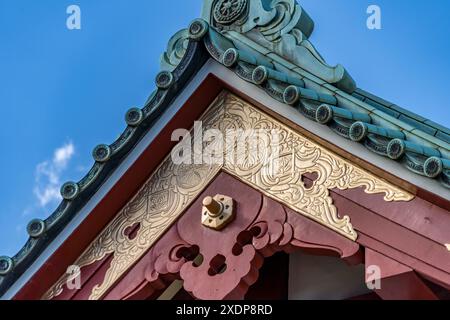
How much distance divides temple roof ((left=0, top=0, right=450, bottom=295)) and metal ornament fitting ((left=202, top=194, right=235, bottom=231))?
0.65 m

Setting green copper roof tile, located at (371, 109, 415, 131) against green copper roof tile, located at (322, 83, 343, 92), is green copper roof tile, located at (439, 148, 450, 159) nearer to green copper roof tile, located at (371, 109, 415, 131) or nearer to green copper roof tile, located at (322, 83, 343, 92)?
green copper roof tile, located at (371, 109, 415, 131)

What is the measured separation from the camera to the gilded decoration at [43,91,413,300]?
245 inches

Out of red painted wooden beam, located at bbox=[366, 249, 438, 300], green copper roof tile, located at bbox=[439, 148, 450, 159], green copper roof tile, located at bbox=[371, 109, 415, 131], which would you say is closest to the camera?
red painted wooden beam, located at bbox=[366, 249, 438, 300]

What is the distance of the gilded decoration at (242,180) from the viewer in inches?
245

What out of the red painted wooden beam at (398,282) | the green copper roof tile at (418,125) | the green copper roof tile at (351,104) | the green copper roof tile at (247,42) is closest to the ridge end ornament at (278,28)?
the green copper roof tile at (247,42)

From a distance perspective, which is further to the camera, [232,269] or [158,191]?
[158,191]

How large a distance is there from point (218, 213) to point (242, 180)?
0.25m

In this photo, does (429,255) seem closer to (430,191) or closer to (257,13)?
(430,191)

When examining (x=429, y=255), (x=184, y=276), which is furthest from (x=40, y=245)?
(x=429, y=255)

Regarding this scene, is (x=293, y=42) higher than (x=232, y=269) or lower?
higher

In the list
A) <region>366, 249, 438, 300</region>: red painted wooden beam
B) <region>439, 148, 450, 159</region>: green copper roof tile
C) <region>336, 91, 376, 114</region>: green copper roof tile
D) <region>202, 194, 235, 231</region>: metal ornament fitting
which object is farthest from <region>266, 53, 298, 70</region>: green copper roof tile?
<region>366, 249, 438, 300</region>: red painted wooden beam

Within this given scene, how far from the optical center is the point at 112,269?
6.82 metres
